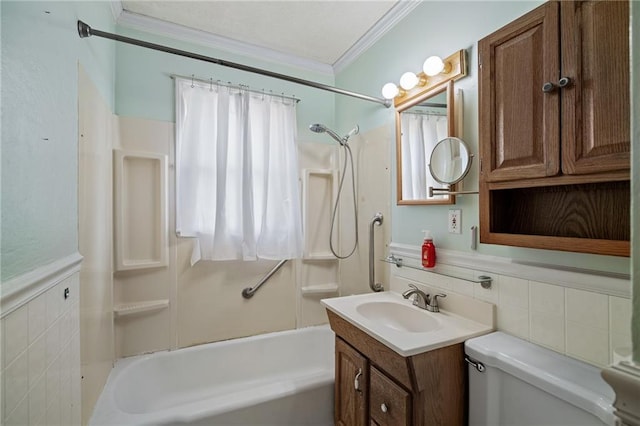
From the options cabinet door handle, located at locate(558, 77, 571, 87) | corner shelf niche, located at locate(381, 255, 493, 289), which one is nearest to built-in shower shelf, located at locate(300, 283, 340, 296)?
corner shelf niche, located at locate(381, 255, 493, 289)

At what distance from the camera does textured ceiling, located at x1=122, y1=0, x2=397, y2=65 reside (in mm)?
1755

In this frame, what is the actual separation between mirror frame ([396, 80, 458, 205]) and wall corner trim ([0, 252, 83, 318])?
161 cm

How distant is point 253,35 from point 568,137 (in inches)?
80.5

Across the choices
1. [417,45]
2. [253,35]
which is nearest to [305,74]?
[253,35]

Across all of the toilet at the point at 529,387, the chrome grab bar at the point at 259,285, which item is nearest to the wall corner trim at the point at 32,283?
the chrome grab bar at the point at 259,285

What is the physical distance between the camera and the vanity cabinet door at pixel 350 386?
1.34 m

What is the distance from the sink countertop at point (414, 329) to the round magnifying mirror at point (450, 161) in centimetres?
66

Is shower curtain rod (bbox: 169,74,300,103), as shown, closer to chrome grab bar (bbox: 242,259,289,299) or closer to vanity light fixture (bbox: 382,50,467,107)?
vanity light fixture (bbox: 382,50,467,107)

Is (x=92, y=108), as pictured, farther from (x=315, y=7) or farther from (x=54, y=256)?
(x=315, y=7)

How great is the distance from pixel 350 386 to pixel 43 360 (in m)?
1.25

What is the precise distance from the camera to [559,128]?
857mm

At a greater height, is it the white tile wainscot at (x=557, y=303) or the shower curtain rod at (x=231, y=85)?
the shower curtain rod at (x=231, y=85)

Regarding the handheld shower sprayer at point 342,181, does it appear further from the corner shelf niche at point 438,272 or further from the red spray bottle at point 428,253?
the red spray bottle at point 428,253

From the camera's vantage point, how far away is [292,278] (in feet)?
7.68
